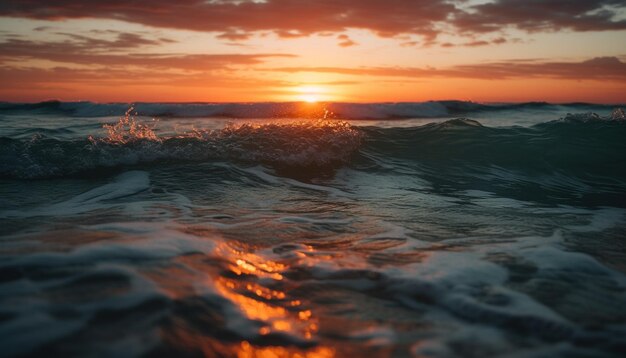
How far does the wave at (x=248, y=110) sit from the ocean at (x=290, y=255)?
14543 millimetres

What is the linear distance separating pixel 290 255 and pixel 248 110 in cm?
1967

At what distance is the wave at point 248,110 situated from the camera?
2180 centimetres

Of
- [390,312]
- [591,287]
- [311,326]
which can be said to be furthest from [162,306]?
[591,287]

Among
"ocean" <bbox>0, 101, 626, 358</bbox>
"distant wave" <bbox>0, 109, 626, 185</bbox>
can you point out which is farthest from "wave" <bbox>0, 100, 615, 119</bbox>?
"ocean" <bbox>0, 101, 626, 358</bbox>

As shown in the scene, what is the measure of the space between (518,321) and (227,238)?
6.42 feet

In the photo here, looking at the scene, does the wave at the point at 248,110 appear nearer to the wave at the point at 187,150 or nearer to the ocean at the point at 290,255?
the wave at the point at 187,150

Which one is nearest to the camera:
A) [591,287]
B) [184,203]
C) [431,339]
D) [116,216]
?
[431,339]

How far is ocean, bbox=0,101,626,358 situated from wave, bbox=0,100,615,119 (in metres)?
14.5

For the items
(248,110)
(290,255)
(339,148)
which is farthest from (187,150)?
(248,110)

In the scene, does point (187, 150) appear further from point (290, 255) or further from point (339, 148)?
point (290, 255)

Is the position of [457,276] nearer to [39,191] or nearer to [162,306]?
[162,306]

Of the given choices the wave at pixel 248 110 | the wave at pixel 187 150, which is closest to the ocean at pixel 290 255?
the wave at pixel 187 150

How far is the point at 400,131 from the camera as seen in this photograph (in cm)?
986

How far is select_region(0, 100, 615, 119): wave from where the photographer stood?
21797 mm
